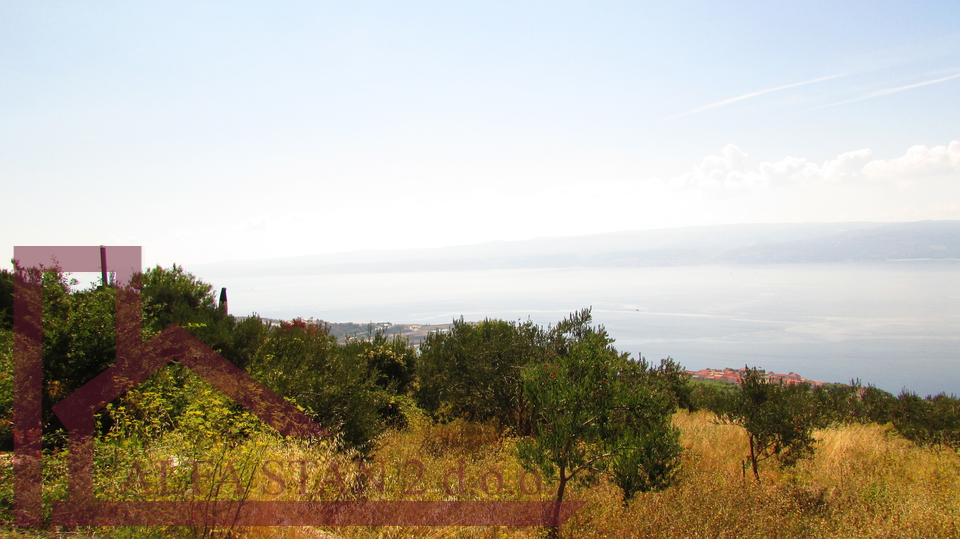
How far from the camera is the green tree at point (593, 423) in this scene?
623 centimetres

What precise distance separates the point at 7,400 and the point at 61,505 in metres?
3.71

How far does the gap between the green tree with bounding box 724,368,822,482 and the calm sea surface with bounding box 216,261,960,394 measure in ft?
106

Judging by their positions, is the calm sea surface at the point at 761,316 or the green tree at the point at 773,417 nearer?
the green tree at the point at 773,417

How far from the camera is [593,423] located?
Result: 21.0 feet

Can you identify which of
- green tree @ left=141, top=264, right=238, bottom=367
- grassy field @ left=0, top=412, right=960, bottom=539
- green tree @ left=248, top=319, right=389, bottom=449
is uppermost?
green tree @ left=141, top=264, right=238, bottom=367

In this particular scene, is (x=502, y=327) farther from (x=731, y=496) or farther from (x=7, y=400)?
(x=7, y=400)

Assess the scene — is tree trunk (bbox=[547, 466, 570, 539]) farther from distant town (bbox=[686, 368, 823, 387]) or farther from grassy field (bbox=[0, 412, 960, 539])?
distant town (bbox=[686, 368, 823, 387])

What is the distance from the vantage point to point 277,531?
5.11 m

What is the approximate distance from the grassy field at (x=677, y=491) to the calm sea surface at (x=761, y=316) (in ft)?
96.8

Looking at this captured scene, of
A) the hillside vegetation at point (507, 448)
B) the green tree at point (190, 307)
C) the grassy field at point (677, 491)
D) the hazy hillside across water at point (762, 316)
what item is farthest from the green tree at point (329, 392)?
the hazy hillside across water at point (762, 316)

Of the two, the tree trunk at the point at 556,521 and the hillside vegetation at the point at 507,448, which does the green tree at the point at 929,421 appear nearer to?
the hillside vegetation at the point at 507,448

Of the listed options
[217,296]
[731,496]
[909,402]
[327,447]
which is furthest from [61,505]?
[909,402]

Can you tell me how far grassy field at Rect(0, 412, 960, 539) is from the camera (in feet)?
17.6

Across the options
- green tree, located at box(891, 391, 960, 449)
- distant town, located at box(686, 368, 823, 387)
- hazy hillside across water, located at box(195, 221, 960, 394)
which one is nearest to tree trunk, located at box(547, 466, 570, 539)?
distant town, located at box(686, 368, 823, 387)
